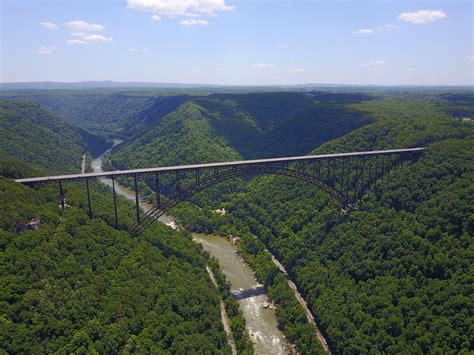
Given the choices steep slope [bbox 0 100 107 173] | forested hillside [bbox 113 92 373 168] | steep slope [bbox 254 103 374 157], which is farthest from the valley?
steep slope [bbox 0 100 107 173]

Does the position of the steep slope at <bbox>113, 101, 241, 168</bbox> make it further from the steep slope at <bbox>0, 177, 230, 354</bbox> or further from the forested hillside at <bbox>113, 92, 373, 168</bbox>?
the steep slope at <bbox>0, 177, 230, 354</bbox>

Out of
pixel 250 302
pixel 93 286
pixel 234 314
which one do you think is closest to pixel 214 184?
pixel 250 302

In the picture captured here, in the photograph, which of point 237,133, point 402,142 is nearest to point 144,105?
point 237,133

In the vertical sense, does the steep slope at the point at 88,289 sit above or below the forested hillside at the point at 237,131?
below

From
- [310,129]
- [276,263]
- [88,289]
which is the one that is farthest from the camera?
[310,129]

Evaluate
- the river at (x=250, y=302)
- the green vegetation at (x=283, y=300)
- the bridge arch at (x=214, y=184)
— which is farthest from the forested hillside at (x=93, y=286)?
the green vegetation at (x=283, y=300)

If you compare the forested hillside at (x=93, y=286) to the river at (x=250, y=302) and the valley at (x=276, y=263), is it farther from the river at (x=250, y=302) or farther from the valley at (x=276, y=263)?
the river at (x=250, y=302)

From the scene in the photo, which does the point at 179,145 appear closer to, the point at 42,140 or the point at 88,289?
the point at 42,140
